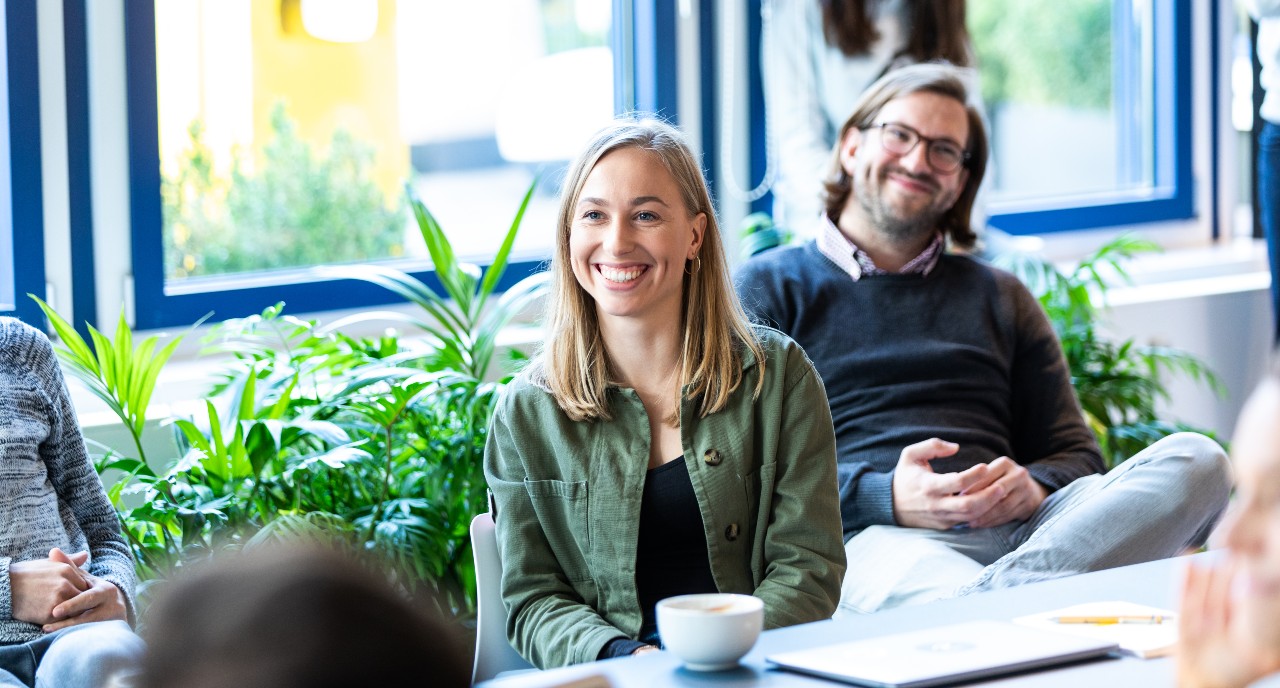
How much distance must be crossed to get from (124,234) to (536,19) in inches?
49.6

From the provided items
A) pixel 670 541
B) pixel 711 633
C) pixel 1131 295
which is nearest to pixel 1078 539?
pixel 670 541

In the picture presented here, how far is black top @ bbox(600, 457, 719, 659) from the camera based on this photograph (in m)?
2.00

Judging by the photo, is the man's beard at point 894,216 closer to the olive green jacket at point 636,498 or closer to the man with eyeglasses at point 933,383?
the man with eyeglasses at point 933,383

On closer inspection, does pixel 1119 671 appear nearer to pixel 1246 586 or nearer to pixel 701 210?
pixel 1246 586

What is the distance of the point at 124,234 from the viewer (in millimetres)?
3051

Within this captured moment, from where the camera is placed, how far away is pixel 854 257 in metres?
2.75

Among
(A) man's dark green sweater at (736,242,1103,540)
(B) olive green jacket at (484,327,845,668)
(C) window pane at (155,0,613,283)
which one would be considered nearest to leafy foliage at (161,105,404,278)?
(C) window pane at (155,0,613,283)

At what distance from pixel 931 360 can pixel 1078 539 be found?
531 mm

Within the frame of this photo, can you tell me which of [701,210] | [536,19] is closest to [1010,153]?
[536,19]

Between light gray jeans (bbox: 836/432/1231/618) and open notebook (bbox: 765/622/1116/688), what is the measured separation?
855 millimetres

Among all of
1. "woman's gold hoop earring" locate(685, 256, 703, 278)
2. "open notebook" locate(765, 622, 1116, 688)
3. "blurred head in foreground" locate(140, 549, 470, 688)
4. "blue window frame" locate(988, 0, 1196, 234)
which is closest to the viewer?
"blurred head in foreground" locate(140, 549, 470, 688)

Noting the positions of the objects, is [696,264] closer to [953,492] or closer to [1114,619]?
[953,492]

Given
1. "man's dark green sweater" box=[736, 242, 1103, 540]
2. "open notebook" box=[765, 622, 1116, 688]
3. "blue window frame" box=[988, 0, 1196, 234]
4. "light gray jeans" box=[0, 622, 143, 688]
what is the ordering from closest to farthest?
"open notebook" box=[765, 622, 1116, 688], "light gray jeans" box=[0, 622, 143, 688], "man's dark green sweater" box=[736, 242, 1103, 540], "blue window frame" box=[988, 0, 1196, 234]

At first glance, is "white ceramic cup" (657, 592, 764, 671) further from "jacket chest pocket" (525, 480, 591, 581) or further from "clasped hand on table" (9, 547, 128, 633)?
"clasped hand on table" (9, 547, 128, 633)
